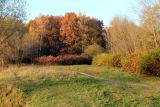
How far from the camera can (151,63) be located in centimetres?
2708

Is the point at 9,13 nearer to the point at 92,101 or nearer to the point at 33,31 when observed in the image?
the point at 92,101

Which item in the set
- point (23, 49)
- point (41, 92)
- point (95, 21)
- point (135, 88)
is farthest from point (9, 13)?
point (95, 21)

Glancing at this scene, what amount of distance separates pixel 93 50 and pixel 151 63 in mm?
Result: 39977

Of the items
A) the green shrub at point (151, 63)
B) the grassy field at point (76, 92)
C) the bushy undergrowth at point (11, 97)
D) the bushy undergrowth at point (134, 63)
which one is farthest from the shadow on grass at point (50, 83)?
the bushy undergrowth at point (134, 63)

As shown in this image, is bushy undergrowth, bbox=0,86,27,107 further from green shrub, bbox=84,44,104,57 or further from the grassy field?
green shrub, bbox=84,44,104,57

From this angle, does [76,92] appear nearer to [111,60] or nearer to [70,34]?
[111,60]

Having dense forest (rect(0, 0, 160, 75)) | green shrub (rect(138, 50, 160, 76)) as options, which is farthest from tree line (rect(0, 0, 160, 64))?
green shrub (rect(138, 50, 160, 76))

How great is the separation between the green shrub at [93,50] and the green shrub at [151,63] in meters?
38.2

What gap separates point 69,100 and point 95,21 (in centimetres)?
6296

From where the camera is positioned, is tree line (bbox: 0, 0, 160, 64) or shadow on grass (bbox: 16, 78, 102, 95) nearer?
shadow on grass (bbox: 16, 78, 102, 95)

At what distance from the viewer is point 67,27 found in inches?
3044

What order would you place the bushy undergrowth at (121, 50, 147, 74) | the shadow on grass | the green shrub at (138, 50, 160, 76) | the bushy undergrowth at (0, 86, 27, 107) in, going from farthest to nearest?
the bushy undergrowth at (121, 50, 147, 74) → the green shrub at (138, 50, 160, 76) → the shadow on grass → the bushy undergrowth at (0, 86, 27, 107)

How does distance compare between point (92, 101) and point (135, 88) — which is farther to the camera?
point (135, 88)

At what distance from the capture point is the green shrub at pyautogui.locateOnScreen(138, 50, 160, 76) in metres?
26.7
